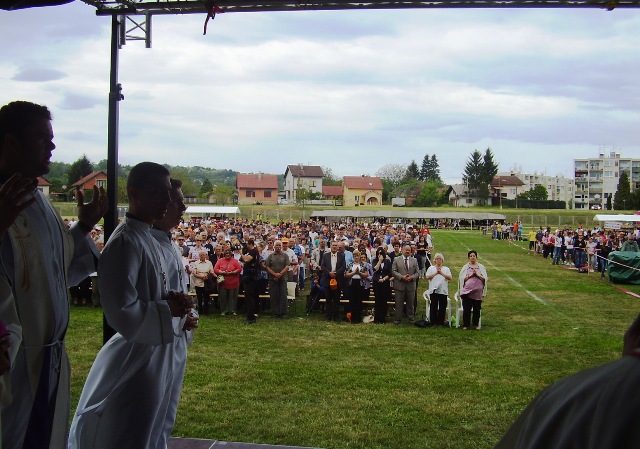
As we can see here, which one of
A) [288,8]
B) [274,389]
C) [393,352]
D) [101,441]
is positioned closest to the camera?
[101,441]

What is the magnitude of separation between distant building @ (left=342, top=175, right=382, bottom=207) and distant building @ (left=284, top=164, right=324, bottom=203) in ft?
19.5

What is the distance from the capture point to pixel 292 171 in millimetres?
88188

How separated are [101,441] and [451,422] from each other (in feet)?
13.3

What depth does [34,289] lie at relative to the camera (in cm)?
255

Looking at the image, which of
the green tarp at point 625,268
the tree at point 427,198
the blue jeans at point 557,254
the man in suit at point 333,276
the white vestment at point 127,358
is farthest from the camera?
the tree at point 427,198

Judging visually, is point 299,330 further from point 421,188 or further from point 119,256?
point 421,188

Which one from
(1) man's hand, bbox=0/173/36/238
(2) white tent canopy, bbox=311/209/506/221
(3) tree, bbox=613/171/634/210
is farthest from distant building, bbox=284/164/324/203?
(1) man's hand, bbox=0/173/36/238

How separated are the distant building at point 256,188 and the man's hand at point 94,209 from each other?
66.8 meters

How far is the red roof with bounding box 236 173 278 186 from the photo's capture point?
7038cm

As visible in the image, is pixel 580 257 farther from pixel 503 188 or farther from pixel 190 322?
pixel 503 188

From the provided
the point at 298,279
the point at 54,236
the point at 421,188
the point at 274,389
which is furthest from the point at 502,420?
the point at 421,188

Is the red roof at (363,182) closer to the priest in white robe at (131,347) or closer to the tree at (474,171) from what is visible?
the tree at (474,171)

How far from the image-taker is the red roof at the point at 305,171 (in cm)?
8850

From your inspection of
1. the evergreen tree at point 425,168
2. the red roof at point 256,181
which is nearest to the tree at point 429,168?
the evergreen tree at point 425,168
